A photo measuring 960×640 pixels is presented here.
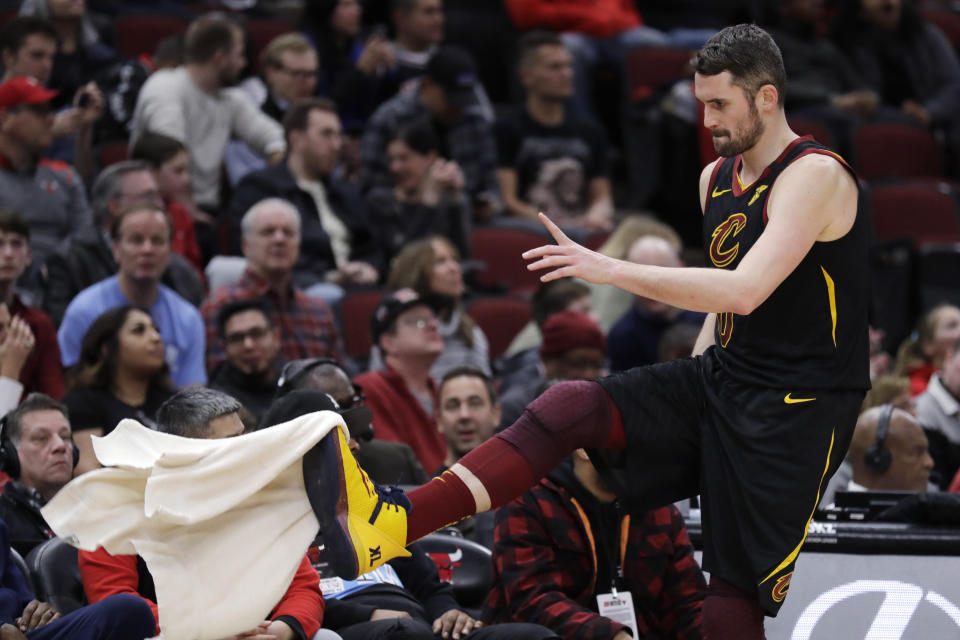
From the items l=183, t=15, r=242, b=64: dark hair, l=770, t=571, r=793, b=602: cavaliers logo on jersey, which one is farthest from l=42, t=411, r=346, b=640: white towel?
l=183, t=15, r=242, b=64: dark hair

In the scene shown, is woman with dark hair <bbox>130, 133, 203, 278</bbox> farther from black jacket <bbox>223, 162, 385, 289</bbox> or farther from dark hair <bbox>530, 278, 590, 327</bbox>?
dark hair <bbox>530, 278, 590, 327</bbox>

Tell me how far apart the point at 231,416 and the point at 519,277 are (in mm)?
4742

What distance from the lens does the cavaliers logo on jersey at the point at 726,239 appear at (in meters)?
3.96

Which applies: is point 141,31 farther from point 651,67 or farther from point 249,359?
point 249,359

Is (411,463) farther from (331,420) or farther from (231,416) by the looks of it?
(331,420)

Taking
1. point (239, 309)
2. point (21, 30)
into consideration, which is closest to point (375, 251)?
point (239, 309)

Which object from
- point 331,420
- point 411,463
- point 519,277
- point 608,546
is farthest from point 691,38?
point 331,420

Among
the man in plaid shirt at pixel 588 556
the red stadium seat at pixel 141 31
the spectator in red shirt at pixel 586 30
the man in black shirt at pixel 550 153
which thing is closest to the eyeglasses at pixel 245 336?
the man in plaid shirt at pixel 588 556

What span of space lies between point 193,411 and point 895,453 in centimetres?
310

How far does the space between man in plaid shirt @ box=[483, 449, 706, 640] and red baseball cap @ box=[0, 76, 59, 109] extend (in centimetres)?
402

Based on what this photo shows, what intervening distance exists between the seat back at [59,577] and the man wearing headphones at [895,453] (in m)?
3.28

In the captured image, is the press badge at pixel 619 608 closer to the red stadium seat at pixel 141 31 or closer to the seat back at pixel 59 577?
the seat back at pixel 59 577

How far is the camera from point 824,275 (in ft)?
12.7

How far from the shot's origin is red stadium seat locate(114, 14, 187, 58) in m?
9.84
